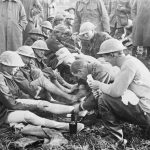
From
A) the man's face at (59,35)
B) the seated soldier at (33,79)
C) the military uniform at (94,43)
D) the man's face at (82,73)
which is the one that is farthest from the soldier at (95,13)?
the man's face at (82,73)

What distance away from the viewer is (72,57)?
6816 millimetres

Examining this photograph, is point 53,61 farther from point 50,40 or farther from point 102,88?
point 102,88

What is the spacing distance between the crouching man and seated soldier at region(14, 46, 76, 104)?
4.24ft

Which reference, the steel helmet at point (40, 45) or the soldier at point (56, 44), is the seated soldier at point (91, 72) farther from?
the soldier at point (56, 44)

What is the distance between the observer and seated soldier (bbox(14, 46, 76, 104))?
5.60 m

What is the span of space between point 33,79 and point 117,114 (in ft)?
6.52

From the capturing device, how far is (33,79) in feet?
19.8

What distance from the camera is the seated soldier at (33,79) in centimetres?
560

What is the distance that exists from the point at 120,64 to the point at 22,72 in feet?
6.40

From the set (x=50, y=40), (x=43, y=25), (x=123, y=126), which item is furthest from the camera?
(x=43, y=25)

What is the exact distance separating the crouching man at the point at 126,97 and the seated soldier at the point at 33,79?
4.24 feet

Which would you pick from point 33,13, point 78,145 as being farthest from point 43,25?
point 78,145

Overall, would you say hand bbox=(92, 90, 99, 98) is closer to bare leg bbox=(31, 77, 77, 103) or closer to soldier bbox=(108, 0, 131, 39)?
bare leg bbox=(31, 77, 77, 103)

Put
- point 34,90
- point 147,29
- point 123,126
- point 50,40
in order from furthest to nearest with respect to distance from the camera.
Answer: point 147,29, point 50,40, point 34,90, point 123,126
